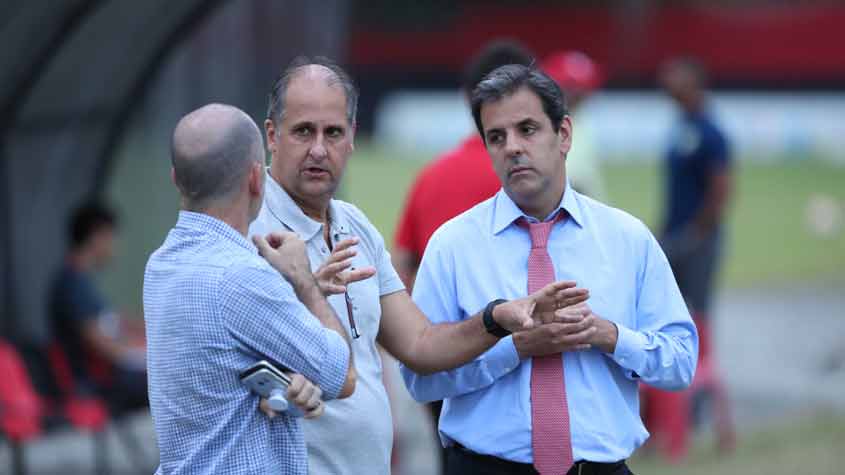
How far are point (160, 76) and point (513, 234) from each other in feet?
19.1

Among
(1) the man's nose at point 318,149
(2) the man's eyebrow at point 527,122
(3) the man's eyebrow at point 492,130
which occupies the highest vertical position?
(2) the man's eyebrow at point 527,122

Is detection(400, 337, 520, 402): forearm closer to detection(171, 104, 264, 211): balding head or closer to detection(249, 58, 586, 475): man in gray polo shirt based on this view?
detection(249, 58, 586, 475): man in gray polo shirt

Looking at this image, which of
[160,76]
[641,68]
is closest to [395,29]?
[641,68]

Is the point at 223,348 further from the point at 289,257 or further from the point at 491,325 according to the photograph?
the point at 491,325

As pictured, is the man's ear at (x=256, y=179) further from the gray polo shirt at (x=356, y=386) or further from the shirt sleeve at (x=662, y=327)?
the shirt sleeve at (x=662, y=327)

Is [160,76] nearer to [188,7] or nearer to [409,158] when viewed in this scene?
[188,7]

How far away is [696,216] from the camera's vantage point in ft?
33.2

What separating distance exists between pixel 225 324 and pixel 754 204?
2170 centimetres

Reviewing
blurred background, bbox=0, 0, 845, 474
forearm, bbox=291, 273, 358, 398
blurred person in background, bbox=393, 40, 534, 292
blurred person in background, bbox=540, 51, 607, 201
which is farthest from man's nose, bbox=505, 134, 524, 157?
blurred background, bbox=0, 0, 845, 474

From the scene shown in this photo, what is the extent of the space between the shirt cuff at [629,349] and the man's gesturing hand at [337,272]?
2.54 ft

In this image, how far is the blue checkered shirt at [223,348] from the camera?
3.22m

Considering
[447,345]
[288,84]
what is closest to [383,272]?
[447,345]

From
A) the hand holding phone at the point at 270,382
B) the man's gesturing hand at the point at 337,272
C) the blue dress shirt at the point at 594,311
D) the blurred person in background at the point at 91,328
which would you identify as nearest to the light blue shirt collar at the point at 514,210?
the blue dress shirt at the point at 594,311

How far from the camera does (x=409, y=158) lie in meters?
33.9
